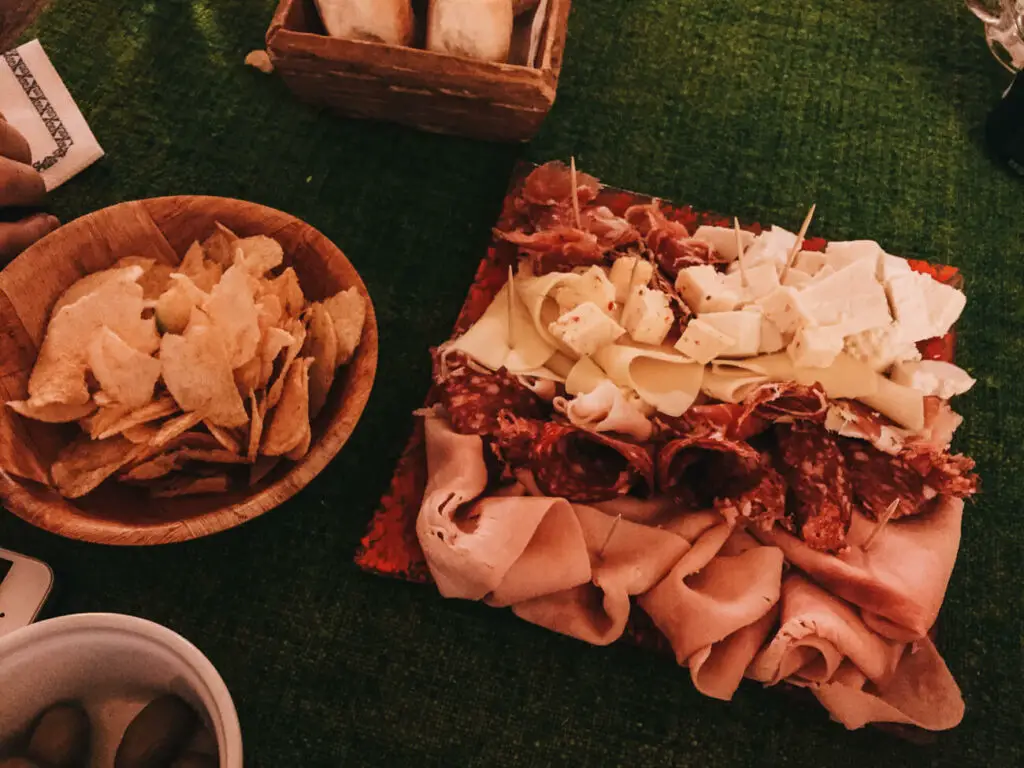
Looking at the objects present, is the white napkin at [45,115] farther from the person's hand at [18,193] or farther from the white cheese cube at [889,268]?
the white cheese cube at [889,268]

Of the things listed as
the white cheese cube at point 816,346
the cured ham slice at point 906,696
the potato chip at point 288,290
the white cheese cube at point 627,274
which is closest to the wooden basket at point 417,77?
the white cheese cube at point 627,274

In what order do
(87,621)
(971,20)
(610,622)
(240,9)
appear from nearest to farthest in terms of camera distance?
(87,621) < (610,622) < (240,9) < (971,20)

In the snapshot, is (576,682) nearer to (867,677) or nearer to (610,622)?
(610,622)

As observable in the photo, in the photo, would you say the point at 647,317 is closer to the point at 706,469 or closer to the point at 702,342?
the point at 702,342

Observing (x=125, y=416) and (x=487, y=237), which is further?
(x=487, y=237)

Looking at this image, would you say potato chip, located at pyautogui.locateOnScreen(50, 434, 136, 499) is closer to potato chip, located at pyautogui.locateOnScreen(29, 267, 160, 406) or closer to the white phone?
potato chip, located at pyautogui.locateOnScreen(29, 267, 160, 406)

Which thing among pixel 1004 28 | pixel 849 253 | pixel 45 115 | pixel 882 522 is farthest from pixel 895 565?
pixel 45 115

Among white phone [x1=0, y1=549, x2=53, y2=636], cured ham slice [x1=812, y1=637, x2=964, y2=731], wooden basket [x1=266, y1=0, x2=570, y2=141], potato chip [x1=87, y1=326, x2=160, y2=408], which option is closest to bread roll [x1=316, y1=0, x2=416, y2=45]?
wooden basket [x1=266, y1=0, x2=570, y2=141]

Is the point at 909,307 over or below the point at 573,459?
over

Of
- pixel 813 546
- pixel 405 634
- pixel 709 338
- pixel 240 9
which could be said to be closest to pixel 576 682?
pixel 405 634
